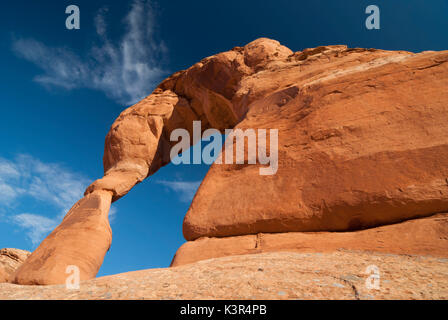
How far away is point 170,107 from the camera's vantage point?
1170 cm

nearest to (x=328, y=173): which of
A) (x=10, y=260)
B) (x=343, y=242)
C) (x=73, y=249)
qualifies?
Answer: (x=343, y=242)

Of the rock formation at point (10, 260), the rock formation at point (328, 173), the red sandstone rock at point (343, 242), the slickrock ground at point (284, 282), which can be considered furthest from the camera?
the rock formation at point (10, 260)

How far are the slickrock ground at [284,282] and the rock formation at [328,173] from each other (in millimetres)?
772

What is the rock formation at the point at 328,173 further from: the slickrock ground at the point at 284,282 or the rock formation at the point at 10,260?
the rock formation at the point at 10,260

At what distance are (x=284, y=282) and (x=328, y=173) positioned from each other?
261cm

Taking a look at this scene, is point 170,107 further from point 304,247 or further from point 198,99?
point 304,247

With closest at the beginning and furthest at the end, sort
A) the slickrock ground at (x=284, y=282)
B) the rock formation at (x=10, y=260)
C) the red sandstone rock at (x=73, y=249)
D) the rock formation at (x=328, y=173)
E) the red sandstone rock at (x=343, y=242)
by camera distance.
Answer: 1. the slickrock ground at (x=284, y=282)
2. the red sandstone rock at (x=343, y=242)
3. the rock formation at (x=328, y=173)
4. the red sandstone rock at (x=73, y=249)
5. the rock formation at (x=10, y=260)

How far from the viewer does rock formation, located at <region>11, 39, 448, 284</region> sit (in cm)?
388

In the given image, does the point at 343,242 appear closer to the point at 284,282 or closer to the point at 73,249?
the point at 284,282

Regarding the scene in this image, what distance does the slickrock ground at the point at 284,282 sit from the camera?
2100 mm

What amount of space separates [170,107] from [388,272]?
1030 centimetres

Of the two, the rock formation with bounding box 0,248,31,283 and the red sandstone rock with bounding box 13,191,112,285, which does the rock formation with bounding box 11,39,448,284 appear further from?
the rock formation with bounding box 0,248,31,283

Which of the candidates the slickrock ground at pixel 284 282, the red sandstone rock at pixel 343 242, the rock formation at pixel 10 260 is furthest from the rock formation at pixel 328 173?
the rock formation at pixel 10 260
